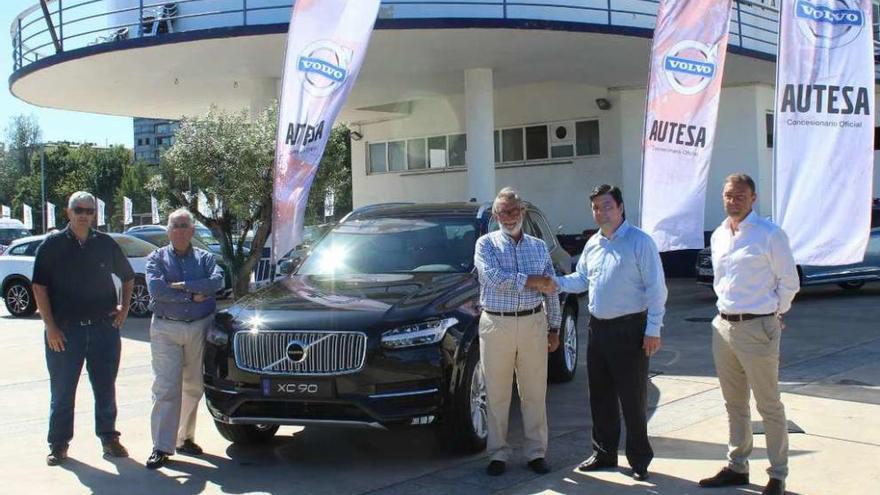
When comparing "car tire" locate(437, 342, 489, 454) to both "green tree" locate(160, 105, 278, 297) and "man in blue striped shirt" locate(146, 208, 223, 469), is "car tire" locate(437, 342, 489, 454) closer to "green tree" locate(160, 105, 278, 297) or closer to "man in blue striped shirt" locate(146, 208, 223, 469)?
"man in blue striped shirt" locate(146, 208, 223, 469)

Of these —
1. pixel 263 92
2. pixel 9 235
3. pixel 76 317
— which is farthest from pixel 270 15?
pixel 9 235

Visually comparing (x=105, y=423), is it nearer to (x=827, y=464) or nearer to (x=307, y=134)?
(x=307, y=134)

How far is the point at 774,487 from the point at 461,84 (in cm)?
1518

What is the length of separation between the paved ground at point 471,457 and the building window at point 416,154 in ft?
47.5

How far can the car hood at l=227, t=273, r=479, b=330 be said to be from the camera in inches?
222

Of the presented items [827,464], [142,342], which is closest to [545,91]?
[142,342]

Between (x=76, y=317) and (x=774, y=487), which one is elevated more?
(x=76, y=317)

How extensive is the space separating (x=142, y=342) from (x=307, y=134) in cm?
571

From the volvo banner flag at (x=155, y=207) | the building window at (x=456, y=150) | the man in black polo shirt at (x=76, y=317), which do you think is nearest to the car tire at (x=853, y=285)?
the building window at (x=456, y=150)

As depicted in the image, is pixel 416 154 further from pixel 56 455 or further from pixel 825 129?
pixel 56 455

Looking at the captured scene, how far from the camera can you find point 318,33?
7.94 metres

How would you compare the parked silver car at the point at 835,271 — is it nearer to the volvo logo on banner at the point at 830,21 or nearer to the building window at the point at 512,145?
the building window at the point at 512,145

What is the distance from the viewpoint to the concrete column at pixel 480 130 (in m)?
17.1

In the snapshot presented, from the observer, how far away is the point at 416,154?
916 inches
